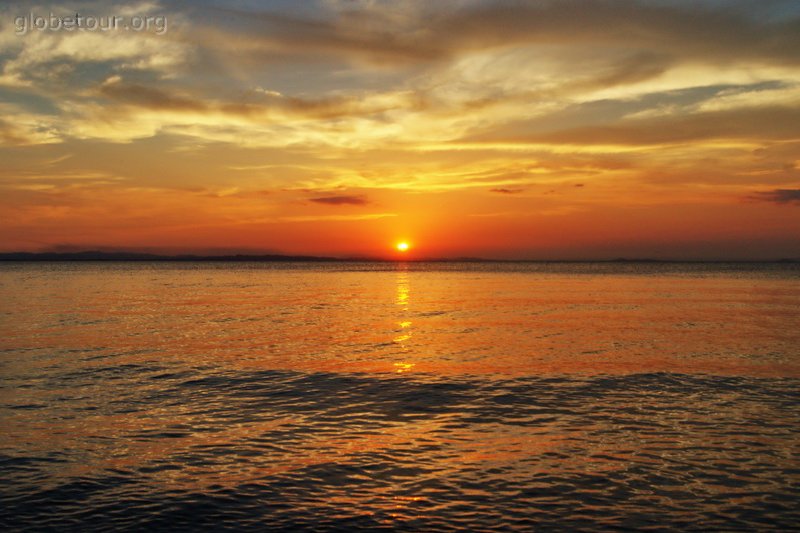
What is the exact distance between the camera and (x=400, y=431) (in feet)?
61.7

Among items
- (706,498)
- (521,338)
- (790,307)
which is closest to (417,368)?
(521,338)

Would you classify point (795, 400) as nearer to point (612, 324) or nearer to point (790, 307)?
point (612, 324)

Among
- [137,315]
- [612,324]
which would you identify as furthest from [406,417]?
[137,315]

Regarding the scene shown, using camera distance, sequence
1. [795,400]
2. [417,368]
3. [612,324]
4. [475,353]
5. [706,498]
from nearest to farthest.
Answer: [706,498] → [795,400] → [417,368] → [475,353] → [612,324]

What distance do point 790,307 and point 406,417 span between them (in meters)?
59.9

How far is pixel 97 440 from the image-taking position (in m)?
17.9

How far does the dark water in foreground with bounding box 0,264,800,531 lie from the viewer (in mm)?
12977

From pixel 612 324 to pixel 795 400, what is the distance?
25.5 metres

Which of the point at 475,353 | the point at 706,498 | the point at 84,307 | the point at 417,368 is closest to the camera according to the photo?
the point at 706,498

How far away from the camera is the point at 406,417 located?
20.6 meters

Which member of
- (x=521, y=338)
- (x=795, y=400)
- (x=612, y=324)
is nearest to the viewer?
(x=795, y=400)

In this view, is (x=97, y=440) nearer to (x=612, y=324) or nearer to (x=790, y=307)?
(x=612, y=324)

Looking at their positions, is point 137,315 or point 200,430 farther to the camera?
point 137,315

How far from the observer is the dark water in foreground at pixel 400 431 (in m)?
13.0
